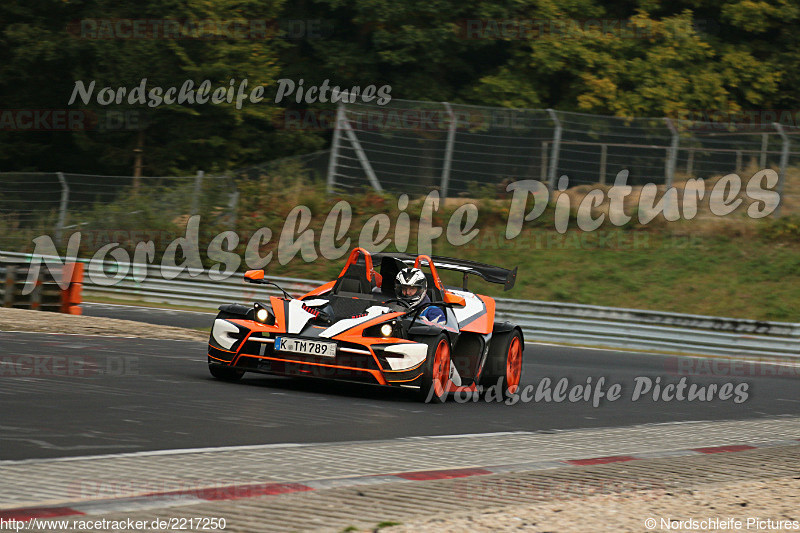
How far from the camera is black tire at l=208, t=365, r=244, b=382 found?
1146 cm

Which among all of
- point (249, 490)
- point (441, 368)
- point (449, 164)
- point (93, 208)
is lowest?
point (93, 208)

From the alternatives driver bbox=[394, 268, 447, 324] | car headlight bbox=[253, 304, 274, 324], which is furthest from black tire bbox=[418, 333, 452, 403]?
car headlight bbox=[253, 304, 274, 324]

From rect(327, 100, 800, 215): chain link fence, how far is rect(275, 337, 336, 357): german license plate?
18664 mm

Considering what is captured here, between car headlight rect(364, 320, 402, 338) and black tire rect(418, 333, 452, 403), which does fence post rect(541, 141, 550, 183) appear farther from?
car headlight rect(364, 320, 402, 338)

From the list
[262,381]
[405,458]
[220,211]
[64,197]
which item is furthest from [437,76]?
[405,458]

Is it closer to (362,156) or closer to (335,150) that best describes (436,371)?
(362,156)

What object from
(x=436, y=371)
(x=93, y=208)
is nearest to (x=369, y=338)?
(x=436, y=371)

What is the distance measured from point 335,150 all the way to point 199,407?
2180 centimetres

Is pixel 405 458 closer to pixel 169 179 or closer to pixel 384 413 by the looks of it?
pixel 384 413

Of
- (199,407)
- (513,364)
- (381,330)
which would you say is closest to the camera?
(199,407)

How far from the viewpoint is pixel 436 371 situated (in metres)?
11.1

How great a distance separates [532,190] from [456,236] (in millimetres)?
2294

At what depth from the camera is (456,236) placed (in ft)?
98.5

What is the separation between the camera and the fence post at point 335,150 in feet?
99.6
